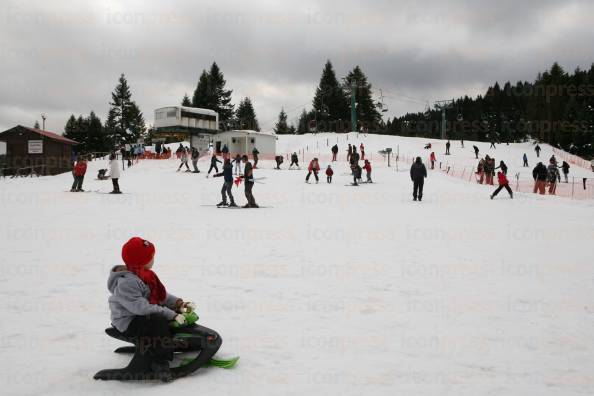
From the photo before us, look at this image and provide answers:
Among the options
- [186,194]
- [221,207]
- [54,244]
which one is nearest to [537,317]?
[54,244]

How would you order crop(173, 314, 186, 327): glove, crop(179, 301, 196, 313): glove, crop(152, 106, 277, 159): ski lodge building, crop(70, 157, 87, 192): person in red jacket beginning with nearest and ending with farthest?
crop(173, 314, 186, 327): glove, crop(179, 301, 196, 313): glove, crop(70, 157, 87, 192): person in red jacket, crop(152, 106, 277, 159): ski lodge building

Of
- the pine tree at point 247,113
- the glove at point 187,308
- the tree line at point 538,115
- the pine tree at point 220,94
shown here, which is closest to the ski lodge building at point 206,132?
the pine tree at point 220,94

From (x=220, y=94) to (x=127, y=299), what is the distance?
76626 millimetres

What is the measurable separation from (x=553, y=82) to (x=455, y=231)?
86.3m

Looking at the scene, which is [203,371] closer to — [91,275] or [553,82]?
[91,275]

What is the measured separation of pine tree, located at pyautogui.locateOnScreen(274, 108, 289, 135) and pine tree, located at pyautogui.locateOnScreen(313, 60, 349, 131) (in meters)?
16.9

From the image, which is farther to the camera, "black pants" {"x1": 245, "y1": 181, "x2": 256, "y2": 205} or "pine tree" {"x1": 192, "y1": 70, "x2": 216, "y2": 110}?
"pine tree" {"x1": 192, "y1": 70, "x2": 216, "y2": 110}

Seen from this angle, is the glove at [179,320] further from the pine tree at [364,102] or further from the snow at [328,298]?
the pine tree at [364,102]

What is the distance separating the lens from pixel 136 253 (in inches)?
132

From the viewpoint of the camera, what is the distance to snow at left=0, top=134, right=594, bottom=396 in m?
3.48

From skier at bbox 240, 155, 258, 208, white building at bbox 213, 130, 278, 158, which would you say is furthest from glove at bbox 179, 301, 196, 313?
white building at bbox 213, 130, 278, 158

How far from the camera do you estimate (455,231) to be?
10602 mm

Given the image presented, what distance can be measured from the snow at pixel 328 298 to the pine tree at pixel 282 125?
85.1 m

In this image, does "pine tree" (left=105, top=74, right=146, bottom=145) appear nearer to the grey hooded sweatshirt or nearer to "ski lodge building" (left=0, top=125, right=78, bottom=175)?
"ski lodge building" (left=0, top=125, right=78, bottom=175)
